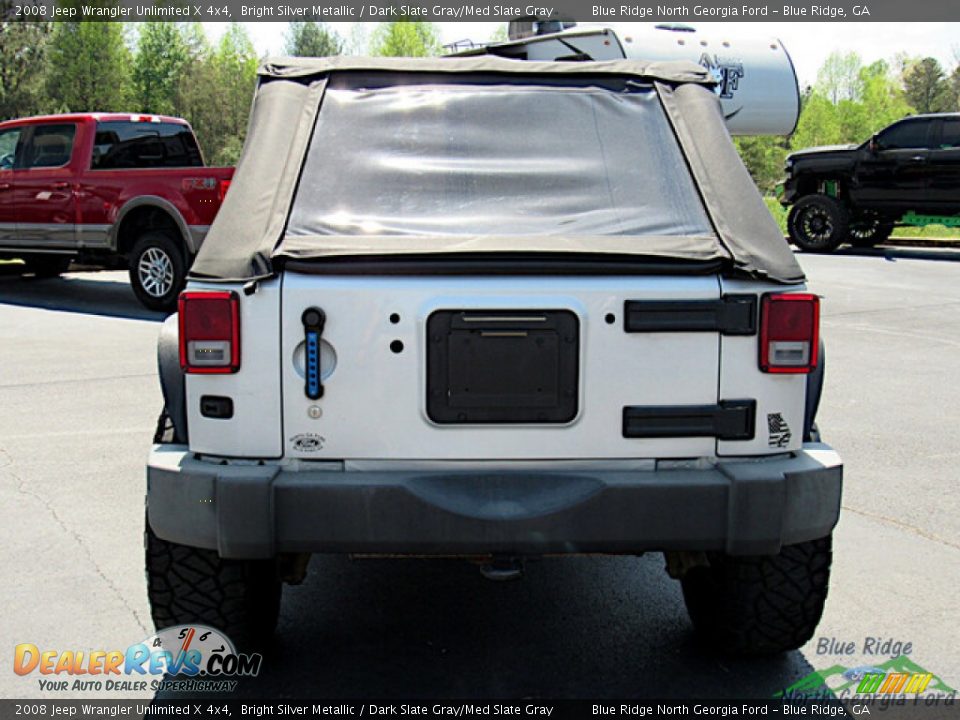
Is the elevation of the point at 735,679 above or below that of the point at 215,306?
below

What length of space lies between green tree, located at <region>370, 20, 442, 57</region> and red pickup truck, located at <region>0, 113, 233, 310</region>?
180 feet

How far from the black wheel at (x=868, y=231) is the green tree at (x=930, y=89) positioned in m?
55.7

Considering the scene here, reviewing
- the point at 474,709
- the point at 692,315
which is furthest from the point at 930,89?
the point at 474,709

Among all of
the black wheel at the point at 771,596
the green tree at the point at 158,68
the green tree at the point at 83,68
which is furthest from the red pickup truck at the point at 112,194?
the green tree at the point at 158,68

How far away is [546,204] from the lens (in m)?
3.50

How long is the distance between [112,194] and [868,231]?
13.2 m

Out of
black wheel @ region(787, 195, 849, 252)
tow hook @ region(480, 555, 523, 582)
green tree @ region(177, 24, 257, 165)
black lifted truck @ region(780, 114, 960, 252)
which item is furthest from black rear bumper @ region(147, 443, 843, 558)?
green tree @ region(177, 24, 257, 165)

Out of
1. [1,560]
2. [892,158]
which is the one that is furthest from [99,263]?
[892,158]

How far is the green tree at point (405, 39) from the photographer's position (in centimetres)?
6775

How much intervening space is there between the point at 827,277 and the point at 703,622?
12.2 meters

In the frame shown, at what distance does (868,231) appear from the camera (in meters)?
19.7

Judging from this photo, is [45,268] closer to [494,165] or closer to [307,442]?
[494,165]

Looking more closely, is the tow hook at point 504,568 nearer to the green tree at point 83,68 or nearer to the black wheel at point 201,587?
the black wheel at point 201,587

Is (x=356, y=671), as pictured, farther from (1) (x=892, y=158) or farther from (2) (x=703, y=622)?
(1) (x=892, y=158)
